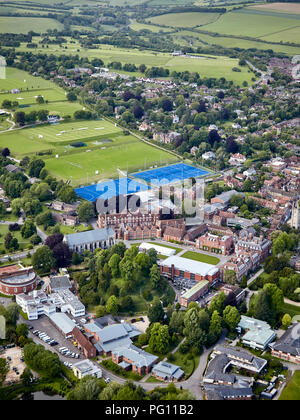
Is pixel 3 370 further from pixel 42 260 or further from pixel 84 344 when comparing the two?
pixel 42 260

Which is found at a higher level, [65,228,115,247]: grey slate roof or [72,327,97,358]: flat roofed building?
[65,228,115,247]: grey slate roof

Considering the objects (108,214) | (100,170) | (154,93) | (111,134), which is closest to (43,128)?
(111,134)

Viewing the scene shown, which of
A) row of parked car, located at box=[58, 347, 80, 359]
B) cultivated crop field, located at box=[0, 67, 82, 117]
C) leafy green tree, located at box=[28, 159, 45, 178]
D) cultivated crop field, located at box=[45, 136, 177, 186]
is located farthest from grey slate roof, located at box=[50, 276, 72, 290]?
cultivated crop field, located at box=[0, 67, 82, 117]

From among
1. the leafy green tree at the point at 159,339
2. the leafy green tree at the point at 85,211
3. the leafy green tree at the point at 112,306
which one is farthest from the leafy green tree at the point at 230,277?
the leafy green tree at the point at 85,211

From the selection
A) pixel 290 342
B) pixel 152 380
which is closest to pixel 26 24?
pixel 290 342

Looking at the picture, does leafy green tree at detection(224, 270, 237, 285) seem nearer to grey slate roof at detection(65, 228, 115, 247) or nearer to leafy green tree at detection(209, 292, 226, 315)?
leafy green tree at detection(209, 292, 226, 315)

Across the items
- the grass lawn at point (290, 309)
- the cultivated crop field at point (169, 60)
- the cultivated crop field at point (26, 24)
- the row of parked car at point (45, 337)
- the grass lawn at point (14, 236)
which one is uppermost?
the cultivated crop field at point (26, 24)

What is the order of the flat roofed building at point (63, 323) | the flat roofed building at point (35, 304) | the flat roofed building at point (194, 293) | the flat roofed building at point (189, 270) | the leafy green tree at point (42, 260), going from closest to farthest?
the flat roofed building at point (63, 323)
the flat roofed building at point (35, 304)
the flat roofed building at point (194, 293)
the flat roofed building at point (189, 270)
the leafy green tree at point (42, 260)

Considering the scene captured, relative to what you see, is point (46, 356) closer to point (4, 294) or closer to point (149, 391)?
point (149, 391)

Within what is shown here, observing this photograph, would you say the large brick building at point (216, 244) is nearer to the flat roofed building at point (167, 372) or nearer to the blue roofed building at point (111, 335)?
the blue roofed building at point (111, 335)
